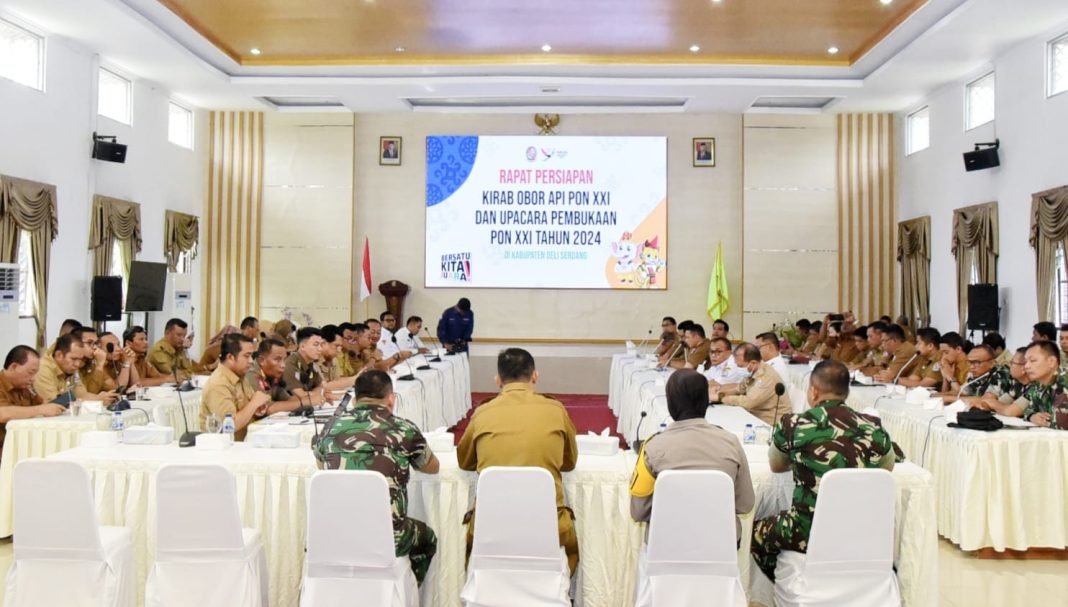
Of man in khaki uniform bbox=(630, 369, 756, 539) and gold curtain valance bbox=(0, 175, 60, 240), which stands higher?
gold curtain valance bbox=(0, 175, 60, 240)

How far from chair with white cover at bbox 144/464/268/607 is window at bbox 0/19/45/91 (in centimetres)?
599

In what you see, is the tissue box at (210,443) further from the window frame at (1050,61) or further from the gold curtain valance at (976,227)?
the gold curtain valance at (976,227)

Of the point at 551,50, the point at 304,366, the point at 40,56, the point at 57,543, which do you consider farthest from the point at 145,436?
the point at 551,50

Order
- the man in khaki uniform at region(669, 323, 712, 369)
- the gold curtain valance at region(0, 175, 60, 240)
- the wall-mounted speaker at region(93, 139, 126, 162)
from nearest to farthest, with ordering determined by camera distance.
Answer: the gold curtain valance at region(0, 175, 60, 240) < the man in khaki uniform at region(669, 323, 712, 369) < the wall-mounted speaker at region(93, 139, 126, 162)

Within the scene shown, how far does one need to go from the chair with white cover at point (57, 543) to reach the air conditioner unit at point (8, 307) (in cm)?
459

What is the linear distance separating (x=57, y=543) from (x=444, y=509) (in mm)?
1363

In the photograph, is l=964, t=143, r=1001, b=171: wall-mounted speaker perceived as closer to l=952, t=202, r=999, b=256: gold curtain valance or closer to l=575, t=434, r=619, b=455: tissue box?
l=952, t=202, r=999, b=256: gold curtain valance

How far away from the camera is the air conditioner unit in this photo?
6.65 meters

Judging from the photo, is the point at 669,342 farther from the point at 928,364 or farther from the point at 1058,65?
the point at 1058,65

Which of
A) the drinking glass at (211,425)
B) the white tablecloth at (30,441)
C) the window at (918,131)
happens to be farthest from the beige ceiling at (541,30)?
the drinking glass at (211,425)

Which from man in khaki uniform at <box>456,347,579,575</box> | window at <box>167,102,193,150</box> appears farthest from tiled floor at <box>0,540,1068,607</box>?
window at <box>167,102,193,150</box>

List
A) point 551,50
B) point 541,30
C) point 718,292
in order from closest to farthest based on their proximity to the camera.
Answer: point 541,30, point 551,50, point 718,292

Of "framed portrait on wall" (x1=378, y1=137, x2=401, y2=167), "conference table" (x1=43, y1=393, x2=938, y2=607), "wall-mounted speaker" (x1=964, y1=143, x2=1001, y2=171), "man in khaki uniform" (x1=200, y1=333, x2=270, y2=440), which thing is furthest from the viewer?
"framed portrait on wall" (x1=378, y1=137, x2=401, y2=167)

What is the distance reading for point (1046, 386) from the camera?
4574mm
